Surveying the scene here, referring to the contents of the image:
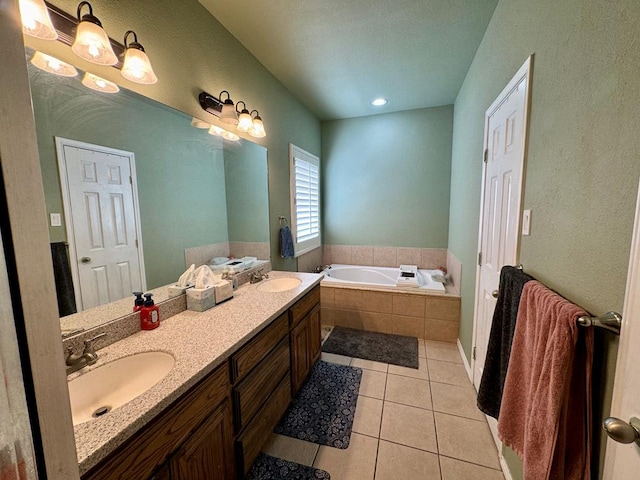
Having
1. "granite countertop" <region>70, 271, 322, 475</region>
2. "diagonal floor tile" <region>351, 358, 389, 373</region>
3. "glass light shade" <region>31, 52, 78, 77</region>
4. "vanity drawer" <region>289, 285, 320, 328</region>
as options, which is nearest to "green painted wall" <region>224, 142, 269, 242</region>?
"granite countertop" <region>70, 271, 322, 475</region>

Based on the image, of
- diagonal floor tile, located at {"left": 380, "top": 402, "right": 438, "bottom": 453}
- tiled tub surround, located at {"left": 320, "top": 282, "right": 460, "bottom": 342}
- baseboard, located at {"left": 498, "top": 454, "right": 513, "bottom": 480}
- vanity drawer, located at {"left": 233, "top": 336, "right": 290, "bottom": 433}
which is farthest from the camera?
tiled tub surround, located at {"left": 320, "top": 282, "right": 460, "bottom": 342}

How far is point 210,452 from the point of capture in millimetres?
1058

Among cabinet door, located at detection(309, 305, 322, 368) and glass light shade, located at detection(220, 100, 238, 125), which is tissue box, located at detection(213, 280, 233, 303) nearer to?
cabinet door, located at detection(309, 305, 322, 368)

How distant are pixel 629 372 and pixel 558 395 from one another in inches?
9.4

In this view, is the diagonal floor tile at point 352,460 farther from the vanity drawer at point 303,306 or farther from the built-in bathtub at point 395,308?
the built-in bathtub at point 395,308

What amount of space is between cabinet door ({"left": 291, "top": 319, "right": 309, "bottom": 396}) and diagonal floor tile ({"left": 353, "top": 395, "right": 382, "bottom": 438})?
17.6 inches

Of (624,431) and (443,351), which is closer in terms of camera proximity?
(624,431)

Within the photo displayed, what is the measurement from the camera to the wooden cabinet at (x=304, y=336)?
181 centimetres

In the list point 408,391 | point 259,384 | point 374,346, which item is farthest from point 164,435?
point 374,346

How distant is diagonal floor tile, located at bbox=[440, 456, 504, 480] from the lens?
1.39 m

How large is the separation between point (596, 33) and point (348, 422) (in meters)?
2.16

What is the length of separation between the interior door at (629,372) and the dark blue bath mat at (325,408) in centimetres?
132

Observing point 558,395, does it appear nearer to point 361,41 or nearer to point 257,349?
point 257,349

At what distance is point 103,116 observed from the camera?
1.19 m
